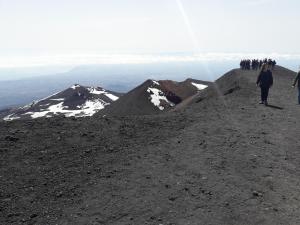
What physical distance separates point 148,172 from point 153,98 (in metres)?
51.5

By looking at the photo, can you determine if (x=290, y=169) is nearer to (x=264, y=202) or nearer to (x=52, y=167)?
(x=264, y=202)

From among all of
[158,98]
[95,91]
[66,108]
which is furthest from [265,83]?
[95,91]

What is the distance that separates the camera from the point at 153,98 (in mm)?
64312

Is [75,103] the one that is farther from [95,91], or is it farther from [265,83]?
[265,83]

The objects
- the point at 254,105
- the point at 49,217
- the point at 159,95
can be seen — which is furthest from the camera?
the point at 159,95

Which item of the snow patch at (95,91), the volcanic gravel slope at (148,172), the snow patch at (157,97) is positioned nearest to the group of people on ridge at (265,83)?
the volcanic gravel slope at (148,172)

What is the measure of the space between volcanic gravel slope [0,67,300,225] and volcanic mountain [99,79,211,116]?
121ft

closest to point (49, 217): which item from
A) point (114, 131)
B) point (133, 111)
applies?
point (114, 131)

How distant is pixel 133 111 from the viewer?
57.4 meters

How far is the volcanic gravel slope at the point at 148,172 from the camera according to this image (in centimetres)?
1025

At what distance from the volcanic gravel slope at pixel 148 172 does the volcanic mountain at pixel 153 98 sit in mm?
36740

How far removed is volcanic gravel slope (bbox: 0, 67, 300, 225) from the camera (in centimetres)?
1025

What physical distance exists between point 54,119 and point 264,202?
36.7ft

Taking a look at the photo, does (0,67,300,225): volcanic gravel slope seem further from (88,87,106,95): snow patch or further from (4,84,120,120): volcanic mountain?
(88,87,106,95): snow patch
